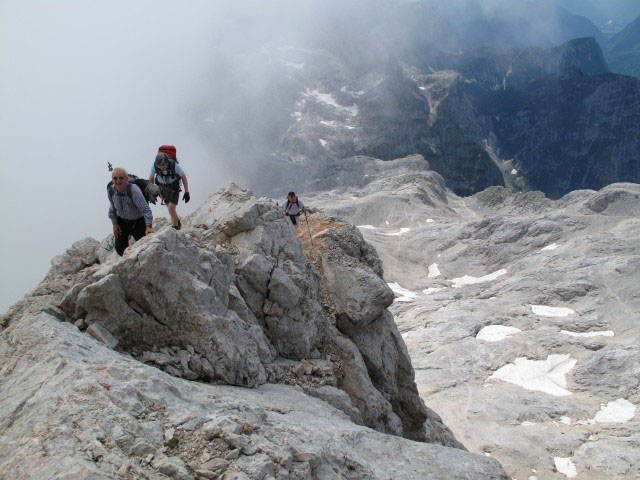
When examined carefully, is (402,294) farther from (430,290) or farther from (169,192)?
(169,192)

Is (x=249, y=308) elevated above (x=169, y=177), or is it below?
below

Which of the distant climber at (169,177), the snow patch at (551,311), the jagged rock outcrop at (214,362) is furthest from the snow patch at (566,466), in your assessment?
the snow patch at (551,311)

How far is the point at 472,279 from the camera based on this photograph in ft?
260

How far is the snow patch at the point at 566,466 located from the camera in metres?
24.0

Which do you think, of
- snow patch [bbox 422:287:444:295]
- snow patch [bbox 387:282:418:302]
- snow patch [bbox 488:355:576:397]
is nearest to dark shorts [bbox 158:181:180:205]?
snow patch [bbox 488:355:576:397]

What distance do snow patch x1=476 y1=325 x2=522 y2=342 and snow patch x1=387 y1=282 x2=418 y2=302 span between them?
741 inches

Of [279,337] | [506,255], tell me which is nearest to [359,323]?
[279,337]

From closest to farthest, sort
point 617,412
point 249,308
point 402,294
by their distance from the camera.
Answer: point 249,308
point 617,412
point 402,294

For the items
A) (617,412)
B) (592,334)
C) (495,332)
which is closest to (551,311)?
(592,334)

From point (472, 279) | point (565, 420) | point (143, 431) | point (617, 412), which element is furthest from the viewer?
point (472, 279)

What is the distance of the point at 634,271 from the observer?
165 feet

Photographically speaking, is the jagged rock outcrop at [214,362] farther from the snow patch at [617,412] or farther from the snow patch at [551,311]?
the snow patch at [551,311]

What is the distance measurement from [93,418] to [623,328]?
48000 mm

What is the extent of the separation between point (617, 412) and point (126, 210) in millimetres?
33802
